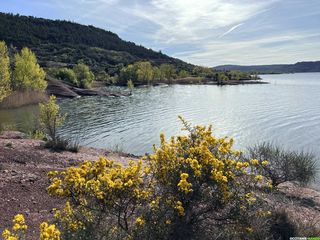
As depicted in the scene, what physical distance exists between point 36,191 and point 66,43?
159 metres

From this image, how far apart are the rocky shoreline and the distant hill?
100433 millimetres

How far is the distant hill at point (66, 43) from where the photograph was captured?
5300 inches

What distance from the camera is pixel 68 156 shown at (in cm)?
1432

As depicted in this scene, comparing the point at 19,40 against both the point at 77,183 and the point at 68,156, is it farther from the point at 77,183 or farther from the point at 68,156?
the point at 77,183

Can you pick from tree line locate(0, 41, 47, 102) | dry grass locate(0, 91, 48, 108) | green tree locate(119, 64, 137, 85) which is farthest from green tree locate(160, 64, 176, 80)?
dry grass locate(0, 91, 48, 108)

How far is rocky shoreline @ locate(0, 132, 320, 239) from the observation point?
8.06m

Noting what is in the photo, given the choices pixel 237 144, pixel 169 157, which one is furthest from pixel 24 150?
pixel 237 144

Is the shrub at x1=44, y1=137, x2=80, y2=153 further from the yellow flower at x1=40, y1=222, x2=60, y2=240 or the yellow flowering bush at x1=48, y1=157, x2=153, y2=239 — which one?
the yellow flower at x1=40, y1=222, x2=60, y2=240

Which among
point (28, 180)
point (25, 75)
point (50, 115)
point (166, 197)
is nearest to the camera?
point (166, 197)

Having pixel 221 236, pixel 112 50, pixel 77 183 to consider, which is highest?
pixel 112 50

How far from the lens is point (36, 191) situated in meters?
9.53

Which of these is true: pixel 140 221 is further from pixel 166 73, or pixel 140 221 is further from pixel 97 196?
pixel 166 73

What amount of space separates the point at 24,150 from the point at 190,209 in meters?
10.5

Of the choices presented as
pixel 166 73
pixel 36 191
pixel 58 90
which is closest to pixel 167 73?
pixel 166 73
